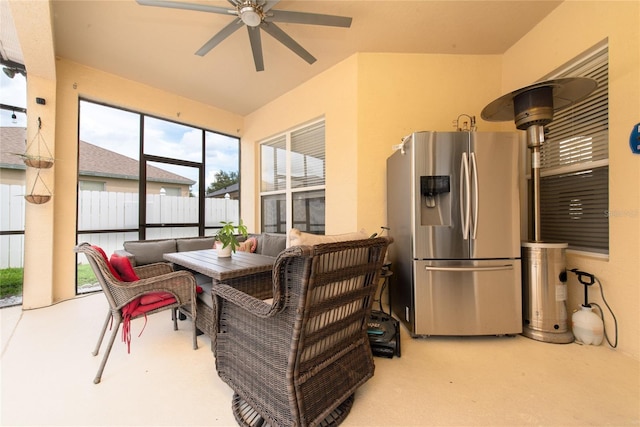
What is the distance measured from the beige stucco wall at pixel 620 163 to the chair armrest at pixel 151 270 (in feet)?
12.6

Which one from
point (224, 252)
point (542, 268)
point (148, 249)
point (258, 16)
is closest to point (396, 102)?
point (258, 16)

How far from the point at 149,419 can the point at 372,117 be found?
3200mm

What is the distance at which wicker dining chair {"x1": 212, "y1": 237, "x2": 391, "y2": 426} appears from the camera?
1.05 m

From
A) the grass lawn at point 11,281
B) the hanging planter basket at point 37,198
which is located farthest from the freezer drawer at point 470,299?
the hanging planter basket at point 37,198

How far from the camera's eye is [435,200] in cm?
220

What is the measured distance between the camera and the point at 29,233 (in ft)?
9.27

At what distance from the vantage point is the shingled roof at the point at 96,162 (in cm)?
285

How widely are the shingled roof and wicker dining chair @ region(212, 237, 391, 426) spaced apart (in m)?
3.41

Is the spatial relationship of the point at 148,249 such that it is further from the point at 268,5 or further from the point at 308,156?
the point at 268,5

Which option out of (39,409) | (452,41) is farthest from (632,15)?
(39,409)

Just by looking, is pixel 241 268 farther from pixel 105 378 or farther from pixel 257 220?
pixel 257 220

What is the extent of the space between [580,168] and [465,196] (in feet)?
3.98

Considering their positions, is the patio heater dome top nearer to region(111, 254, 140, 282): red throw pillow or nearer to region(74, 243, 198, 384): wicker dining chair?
region(74, 243, 198, 384): wicker dining chair

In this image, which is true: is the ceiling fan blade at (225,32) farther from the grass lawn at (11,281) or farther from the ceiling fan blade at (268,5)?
the grass lawn at (11,281)
